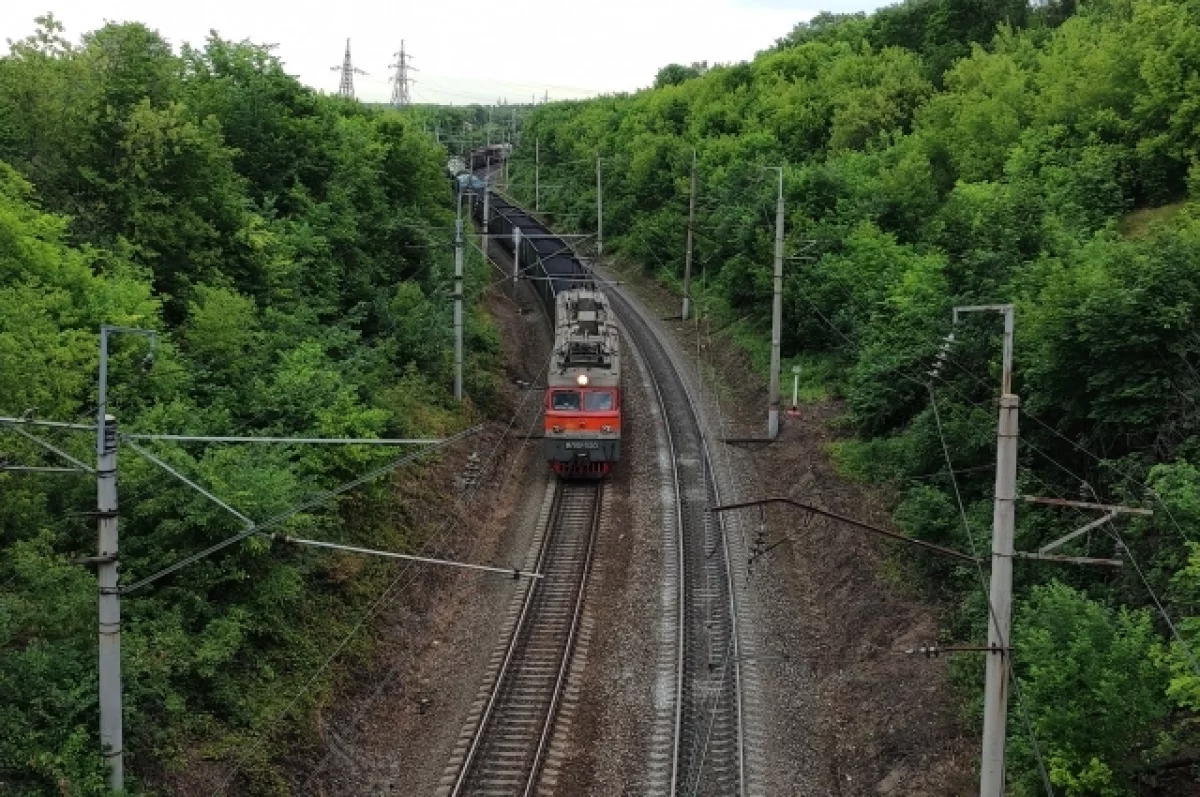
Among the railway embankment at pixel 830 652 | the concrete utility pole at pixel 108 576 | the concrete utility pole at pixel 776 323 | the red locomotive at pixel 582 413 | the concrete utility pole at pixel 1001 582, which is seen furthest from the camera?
the concrete utility pole at pixel 776 323

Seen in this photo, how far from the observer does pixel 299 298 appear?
27984 mm

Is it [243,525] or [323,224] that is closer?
[243,525]

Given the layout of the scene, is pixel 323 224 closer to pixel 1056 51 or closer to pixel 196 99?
pixel 196 99

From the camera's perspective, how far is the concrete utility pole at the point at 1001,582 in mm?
10203

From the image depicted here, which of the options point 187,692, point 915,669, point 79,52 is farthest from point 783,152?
point 187,692

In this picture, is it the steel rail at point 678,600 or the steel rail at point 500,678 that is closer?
the steel rail at point 500,678

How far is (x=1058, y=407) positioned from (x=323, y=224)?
22204 millimetres

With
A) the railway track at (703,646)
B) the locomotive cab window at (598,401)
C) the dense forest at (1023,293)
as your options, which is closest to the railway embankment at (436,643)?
the locomotive cab window at (598,401)

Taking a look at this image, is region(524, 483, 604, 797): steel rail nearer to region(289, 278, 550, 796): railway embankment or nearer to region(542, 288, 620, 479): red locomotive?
region(542, 288, 620, 479): red locomotive

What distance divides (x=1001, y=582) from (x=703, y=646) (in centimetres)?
1088

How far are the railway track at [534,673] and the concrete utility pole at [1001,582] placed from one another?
7.86 meters

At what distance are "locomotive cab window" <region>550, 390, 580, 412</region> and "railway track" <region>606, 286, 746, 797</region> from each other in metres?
3.84

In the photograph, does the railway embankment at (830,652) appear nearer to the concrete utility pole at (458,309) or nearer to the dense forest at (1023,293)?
the dense forest at (1023,293)

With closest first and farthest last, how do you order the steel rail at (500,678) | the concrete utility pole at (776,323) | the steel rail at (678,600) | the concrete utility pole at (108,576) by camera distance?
the concrete utility pole at (108,576), the steel rail at (500,678), the steel rail at (678,600), the concrete utility pole at (776,323)
